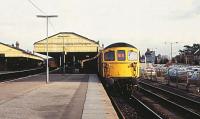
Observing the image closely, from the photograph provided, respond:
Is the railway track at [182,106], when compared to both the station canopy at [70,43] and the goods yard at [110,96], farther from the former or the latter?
the station canopy at [70,43]

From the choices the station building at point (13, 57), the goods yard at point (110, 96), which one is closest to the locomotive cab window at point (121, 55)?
the goods yard at point (110, 96)

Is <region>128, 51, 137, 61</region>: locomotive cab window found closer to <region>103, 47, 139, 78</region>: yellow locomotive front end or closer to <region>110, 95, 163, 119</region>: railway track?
<region>103, 47, 139, 78</region>: yellow locomotive front end

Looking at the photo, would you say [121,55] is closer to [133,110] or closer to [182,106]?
[182,106]

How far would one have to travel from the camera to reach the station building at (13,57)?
79.6m

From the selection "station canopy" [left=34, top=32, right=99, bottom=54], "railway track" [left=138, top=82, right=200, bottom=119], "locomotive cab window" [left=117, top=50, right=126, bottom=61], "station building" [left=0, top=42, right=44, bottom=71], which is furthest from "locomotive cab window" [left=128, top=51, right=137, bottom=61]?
"station canopy" [left=34, top=32, right=99, bottom=54]

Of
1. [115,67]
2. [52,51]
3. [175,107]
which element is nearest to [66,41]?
[52,51]

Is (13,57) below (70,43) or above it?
below

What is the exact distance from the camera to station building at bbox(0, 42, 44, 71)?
7956 cm

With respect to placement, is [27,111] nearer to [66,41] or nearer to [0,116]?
[0,116]

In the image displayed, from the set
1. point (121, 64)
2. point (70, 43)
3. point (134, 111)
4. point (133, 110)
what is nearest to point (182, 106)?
point (133, 110)

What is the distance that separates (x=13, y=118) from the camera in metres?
12.9

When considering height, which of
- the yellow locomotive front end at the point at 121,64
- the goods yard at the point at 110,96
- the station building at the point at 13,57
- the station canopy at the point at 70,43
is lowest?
the goods yard at the point at 110,96

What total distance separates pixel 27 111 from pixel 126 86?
12609 millimetres

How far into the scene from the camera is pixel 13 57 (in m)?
86.2
